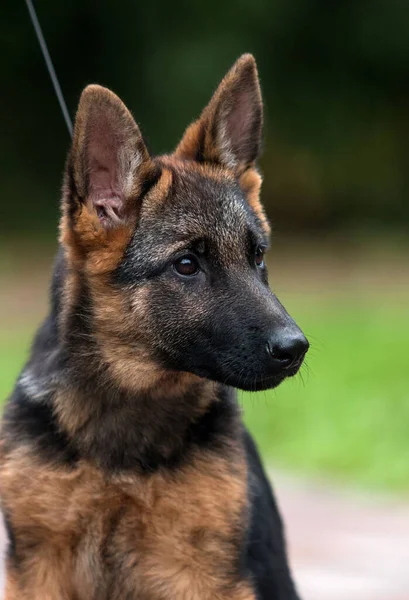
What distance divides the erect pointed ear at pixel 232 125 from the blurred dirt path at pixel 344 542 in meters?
2.46

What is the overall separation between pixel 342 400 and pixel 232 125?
20.3ft

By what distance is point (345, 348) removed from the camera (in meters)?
13.2

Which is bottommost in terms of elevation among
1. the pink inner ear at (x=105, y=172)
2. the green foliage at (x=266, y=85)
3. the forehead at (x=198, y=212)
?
the forehead at (x=198, y=212)

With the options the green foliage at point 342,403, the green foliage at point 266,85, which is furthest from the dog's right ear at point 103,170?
the green foliage at point 266,85

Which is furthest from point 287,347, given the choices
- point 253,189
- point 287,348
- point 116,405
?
point 253,189

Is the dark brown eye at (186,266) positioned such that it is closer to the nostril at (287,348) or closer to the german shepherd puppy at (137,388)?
the german shepherd puppy at (137,388)

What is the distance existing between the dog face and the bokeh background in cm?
1214

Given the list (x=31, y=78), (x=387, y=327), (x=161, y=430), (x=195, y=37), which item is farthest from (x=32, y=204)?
(x=161, y=430)

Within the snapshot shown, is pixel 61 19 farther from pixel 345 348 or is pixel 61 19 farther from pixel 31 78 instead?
pixel 345 348

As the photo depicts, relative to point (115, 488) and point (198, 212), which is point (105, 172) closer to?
point (198, 212)

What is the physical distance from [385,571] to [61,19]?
52.4 feet

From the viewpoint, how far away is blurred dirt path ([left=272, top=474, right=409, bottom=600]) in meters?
6.04

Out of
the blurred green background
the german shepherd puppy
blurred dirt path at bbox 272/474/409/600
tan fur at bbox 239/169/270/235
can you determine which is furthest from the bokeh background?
the german shepherd puppy

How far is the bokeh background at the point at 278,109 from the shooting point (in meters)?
19.4
